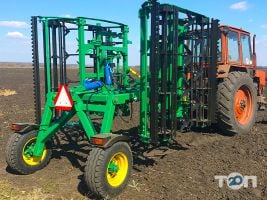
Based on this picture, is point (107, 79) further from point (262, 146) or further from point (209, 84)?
point (262, 146)

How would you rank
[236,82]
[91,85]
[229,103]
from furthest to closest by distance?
[236,82] < [229,103] < [91,85]

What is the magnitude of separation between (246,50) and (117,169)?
17.7 feet

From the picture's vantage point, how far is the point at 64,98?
5582mm

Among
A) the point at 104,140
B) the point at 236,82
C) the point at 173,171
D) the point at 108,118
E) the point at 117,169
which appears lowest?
the point at 173,171

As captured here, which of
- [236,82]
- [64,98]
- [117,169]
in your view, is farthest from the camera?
[236,82]

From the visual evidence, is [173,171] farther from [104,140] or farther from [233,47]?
[233,47]

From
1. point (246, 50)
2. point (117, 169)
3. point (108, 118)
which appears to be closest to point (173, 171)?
point (117, 169)

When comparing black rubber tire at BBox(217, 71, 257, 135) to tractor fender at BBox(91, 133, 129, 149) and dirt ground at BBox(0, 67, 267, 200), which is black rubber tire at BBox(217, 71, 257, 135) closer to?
dirt ground at BBox(0, 67, 267, 200)

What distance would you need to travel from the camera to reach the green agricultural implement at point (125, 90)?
208 inches

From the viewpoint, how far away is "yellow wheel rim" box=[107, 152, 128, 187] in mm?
5008

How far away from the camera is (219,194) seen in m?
4.95

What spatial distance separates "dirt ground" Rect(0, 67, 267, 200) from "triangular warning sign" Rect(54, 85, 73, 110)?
108 cm

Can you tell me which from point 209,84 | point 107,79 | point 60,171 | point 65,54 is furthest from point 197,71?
point 60,171

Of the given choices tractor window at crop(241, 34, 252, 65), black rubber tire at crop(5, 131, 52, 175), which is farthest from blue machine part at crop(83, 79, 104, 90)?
tractor window at crop(241, 34, 252, 65)
